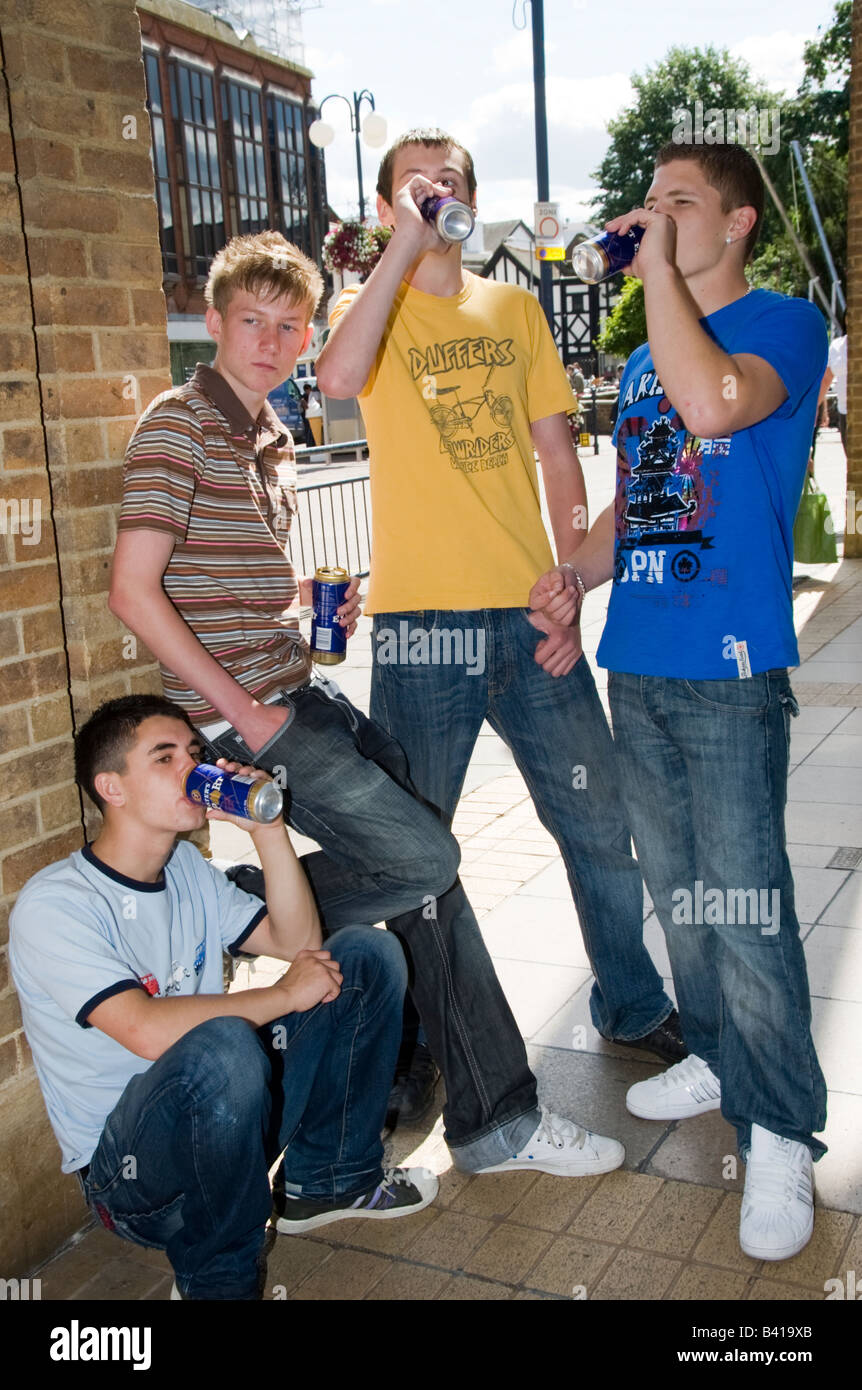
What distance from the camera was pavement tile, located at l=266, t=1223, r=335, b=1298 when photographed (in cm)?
269

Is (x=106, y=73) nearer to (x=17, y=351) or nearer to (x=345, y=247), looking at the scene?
(x=17, y=351)

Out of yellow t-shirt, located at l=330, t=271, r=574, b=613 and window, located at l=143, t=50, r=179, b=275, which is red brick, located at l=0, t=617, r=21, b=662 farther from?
window, located at l=143, t=50, r=179, b=275

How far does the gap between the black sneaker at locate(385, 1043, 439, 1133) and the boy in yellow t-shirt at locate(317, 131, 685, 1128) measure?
2.53ft

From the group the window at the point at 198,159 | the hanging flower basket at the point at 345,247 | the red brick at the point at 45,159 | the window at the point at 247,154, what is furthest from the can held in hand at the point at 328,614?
the window at the point at 247,154

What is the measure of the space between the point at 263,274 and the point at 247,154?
132 feet

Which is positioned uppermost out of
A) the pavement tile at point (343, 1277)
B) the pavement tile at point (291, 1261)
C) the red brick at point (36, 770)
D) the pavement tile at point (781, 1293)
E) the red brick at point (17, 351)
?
the red brick at point (17, 351)

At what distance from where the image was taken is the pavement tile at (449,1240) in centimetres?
273

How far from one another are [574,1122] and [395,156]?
7.80 feet

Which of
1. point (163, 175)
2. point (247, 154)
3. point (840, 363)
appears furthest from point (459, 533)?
point (247, 154)

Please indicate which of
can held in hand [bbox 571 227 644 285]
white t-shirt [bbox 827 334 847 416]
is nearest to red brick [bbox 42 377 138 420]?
can held in hand [bbox 571 227 644 285]

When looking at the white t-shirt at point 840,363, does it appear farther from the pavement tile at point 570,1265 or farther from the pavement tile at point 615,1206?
the pavement tile at point 570,1265
